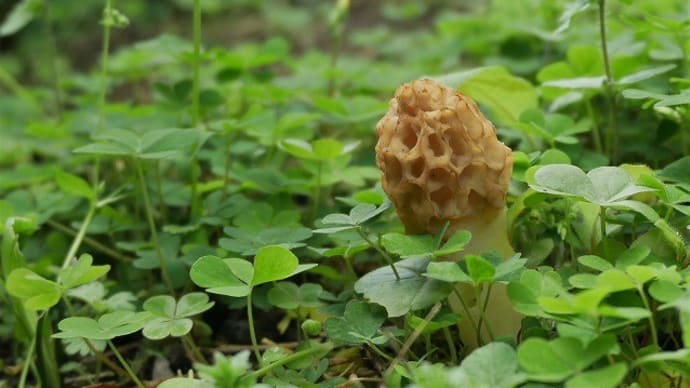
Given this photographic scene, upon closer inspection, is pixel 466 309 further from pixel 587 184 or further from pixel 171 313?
pixel 171 313

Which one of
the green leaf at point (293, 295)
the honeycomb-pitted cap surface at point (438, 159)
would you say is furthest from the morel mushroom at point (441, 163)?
the green leaf at point (293, 295)

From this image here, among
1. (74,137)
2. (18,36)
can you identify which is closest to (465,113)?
(74,137)

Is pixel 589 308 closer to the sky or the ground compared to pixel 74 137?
closer to the sky

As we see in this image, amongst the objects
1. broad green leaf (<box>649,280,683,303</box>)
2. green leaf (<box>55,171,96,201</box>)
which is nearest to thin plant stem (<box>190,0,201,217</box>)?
green leaf (<box>55,171,96,201</box>)

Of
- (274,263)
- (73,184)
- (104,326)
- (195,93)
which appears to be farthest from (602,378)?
(73,184)

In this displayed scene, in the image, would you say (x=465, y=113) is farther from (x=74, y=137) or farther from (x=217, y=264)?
(x=74, y=137)

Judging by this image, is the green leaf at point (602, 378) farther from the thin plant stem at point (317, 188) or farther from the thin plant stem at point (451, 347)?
the thin plant stem at point (317, 188)
